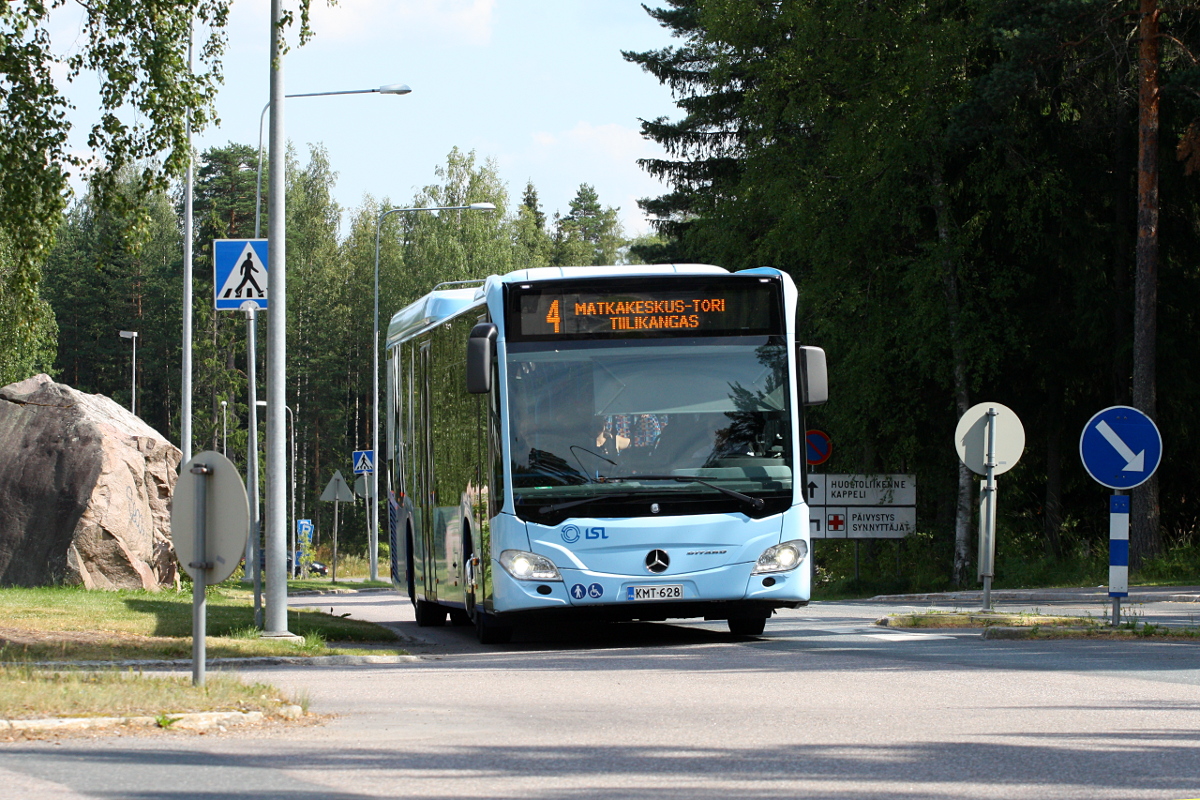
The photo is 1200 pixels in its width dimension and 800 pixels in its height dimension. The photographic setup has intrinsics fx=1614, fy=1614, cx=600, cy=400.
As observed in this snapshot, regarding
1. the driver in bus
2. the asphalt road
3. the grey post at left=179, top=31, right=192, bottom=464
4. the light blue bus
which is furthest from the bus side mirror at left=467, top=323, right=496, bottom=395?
the grey post at left=179, top=31, right=192, bottom=464

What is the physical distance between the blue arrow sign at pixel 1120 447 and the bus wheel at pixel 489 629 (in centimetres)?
599

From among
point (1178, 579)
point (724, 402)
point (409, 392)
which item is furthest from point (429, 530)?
point (1178, 579)

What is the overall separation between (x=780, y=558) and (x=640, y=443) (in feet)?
Answer: 5.36

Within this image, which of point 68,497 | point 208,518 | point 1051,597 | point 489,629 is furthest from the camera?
point 68,497

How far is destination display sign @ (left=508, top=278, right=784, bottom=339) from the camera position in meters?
14.8

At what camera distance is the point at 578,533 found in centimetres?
1417

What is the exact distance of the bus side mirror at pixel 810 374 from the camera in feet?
48.5

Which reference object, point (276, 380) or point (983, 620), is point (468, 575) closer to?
point (276, 380)

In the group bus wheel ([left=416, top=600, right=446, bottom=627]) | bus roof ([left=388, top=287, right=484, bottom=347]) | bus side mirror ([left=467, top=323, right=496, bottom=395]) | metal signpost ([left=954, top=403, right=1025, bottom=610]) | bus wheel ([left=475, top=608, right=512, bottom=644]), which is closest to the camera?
bus side mirror ([left=467, top=323, right=496, bottom=395])

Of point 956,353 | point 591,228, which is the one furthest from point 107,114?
point 591,228

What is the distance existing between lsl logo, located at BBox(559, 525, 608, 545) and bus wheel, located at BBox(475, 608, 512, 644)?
78.6 inches

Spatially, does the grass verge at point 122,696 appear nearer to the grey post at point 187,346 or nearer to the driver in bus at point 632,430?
the driver in bus at point 632,430

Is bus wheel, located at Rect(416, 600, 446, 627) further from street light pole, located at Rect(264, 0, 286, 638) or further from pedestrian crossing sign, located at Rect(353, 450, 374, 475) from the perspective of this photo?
pedestrian crossing sign, located at Rect(353, 450, 374, 475)

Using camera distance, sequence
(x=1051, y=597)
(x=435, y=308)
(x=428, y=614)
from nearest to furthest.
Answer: (x=435, y=308)
(x=428, y=614)
(x=1051, y=597)
